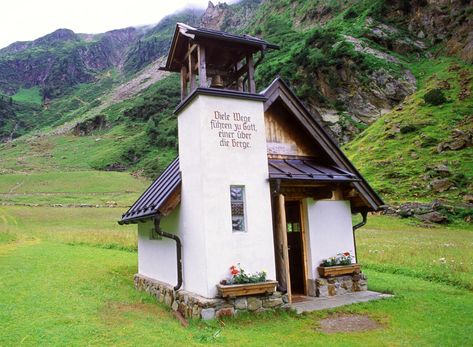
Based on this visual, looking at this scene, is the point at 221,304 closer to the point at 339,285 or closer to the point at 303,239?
the point at 303,239

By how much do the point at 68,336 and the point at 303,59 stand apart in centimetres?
7686

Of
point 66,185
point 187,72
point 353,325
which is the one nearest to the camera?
point 353,325

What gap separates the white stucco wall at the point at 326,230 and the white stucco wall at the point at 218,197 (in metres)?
2.18

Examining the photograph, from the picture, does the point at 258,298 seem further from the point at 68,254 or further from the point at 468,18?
the point at 468,18

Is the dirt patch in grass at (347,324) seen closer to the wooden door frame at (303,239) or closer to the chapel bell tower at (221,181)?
the chapel bell tower at (221,181)

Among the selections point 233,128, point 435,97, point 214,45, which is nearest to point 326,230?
point 233,128

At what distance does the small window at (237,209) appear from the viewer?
33.2 feet

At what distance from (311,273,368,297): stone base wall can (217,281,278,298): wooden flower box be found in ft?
8.50

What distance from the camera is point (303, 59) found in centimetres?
7881

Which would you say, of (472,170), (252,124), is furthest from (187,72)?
(472,170)

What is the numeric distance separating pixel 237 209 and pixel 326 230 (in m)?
3.64

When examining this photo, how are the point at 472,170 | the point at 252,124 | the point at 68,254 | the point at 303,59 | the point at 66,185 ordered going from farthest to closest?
the point at 303,59 < the point at 66,185 < the point at 472,170 < the point at 68,254 < the point at 252,124

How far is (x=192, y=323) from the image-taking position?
30.0 feet

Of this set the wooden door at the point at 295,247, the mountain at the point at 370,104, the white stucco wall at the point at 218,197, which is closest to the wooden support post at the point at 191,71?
the white stucco wall at the point at 218,197
